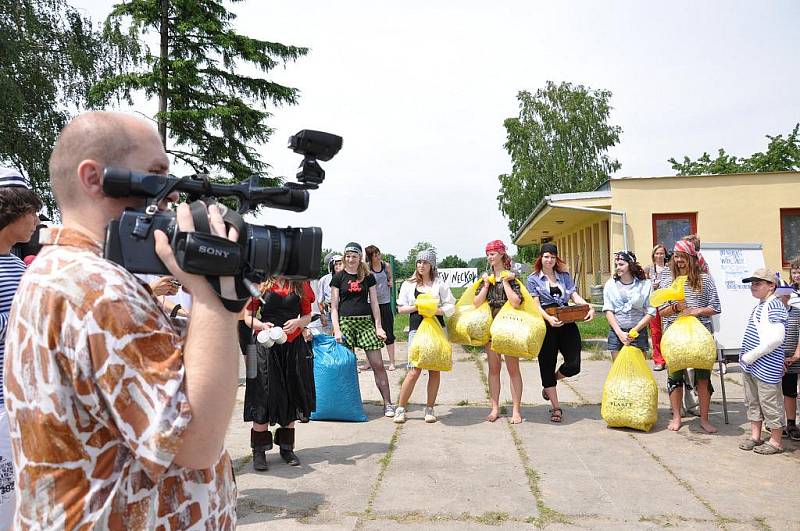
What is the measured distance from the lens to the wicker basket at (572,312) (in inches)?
271

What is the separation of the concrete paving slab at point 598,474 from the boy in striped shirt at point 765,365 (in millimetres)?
1061

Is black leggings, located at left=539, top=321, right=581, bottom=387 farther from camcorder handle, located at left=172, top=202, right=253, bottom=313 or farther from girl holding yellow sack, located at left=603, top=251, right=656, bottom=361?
camcorder handle, located at left=172, top=202, right=253, bottom=313

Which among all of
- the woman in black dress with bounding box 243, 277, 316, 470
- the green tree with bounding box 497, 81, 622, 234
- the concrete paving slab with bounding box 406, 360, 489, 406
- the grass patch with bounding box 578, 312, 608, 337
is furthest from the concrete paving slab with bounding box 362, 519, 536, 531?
the green tree with bounding box 497, 81, 622, 234

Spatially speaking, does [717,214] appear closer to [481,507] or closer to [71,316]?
[481,507]

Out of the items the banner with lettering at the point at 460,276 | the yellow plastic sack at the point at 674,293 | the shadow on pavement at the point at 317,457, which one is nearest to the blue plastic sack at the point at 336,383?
the shadow on pavement at the point at 317,457

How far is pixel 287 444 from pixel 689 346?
390 cm

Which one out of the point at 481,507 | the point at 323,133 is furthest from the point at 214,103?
the point at 323,133

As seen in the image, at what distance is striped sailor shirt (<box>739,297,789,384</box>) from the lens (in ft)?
17.8

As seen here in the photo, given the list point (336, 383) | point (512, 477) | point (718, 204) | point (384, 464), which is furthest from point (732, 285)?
point (718, 204)

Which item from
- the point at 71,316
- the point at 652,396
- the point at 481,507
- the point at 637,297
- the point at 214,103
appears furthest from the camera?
the point at 214,103

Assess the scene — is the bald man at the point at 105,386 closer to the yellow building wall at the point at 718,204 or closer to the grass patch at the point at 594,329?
the grass patch at the point at 594,329

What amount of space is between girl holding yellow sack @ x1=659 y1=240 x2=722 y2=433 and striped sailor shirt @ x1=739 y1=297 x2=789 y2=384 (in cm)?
70

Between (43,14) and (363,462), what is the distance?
16553 mm

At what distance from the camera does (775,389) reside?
541cm
